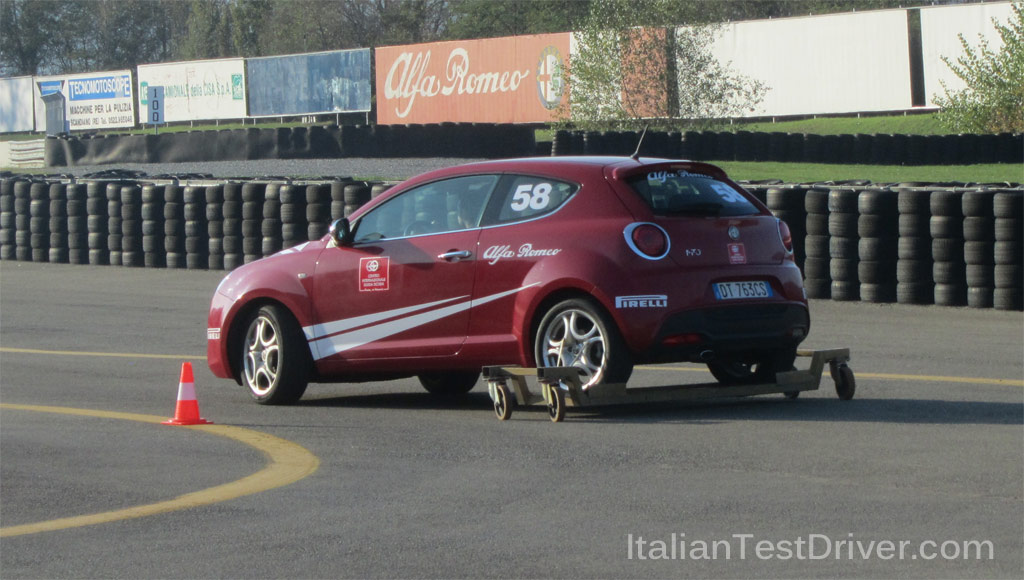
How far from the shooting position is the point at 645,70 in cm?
4175

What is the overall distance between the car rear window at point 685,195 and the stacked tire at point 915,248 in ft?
19.2

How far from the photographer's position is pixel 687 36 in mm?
42781

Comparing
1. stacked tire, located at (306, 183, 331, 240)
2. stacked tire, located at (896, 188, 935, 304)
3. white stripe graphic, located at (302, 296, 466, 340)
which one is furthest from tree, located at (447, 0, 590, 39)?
white stripe graphic, located at (302, 296, 466, 340)

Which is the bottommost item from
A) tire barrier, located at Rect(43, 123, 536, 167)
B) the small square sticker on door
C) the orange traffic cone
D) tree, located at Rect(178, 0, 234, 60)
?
the orange traffic cone

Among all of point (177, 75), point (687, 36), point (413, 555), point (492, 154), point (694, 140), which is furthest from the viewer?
point (177, 75)

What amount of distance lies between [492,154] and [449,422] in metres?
26.9

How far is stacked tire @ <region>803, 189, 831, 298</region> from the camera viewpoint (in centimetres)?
1484

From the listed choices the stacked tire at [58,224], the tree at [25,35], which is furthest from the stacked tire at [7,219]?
the tree at [25,35]

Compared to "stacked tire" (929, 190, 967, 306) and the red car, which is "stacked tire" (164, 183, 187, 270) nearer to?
"stacked tire" (929, 190, 967, 306)

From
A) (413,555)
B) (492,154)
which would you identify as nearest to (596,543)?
(413,555)

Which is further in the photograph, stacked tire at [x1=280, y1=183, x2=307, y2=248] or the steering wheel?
stacked tire at [x1=280, y1=183, x2=307, y2=248]

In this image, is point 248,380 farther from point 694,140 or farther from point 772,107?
point 772,107

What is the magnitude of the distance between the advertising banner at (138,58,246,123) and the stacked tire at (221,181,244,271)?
45941 mm

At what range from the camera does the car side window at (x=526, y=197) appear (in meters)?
8.70
